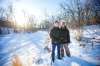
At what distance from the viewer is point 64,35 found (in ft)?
9.53

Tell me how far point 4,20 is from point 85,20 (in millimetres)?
1100

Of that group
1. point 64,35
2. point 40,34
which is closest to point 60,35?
point 64,35

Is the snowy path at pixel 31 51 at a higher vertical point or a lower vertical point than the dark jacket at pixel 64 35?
lower

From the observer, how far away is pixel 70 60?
2881 millimetres

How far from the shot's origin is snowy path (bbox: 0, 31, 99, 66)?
2.85m

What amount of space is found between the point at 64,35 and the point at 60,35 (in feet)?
0.19

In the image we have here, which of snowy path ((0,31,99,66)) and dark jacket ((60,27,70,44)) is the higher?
dark jacket ((60,27,70,44))

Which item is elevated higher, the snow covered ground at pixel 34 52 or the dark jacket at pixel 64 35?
the dark jacket at pixel 64 35

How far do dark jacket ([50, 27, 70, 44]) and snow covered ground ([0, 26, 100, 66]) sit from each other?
81 mm

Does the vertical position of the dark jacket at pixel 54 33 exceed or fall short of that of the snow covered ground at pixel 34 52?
Answer: it exceeds it

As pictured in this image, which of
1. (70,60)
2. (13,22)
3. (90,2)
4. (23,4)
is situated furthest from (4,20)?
(90,2)

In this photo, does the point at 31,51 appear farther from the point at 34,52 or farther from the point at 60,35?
the point at 60,35

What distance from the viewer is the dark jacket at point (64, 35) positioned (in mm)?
2893

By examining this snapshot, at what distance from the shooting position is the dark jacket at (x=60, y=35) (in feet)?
9.45
